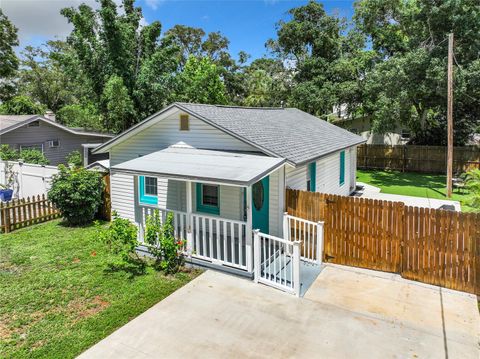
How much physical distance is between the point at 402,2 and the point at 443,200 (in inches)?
610

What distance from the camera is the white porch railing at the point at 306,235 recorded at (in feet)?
27.6

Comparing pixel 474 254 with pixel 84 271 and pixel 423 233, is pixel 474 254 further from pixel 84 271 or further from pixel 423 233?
pixel 84 271

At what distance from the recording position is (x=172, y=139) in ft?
34.6

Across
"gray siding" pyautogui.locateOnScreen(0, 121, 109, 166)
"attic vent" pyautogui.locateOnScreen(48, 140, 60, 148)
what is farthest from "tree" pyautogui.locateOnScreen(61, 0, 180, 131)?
"attic vent" pyautogui.locateOnScreen(48, 140, 60, 148)

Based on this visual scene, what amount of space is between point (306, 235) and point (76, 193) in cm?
753

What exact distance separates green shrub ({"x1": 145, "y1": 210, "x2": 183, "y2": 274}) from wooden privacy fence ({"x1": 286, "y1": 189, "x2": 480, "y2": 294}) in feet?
10.1

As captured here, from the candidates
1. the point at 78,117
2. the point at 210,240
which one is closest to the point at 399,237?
the point at 210,240

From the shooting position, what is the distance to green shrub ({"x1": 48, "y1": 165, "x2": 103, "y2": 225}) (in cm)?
1143

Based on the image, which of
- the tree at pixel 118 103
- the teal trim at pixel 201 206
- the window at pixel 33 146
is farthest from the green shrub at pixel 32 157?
the teal trim at pixel 201 206

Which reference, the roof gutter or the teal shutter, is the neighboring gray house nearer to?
the roof gutter

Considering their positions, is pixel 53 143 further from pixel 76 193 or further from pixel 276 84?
pixel 276 84

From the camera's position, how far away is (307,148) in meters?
11.1

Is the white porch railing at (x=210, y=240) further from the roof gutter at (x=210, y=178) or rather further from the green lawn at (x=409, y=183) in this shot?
the green lawn at (x=409, y=183)

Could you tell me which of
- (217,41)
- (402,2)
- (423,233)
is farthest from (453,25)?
(217,41)
